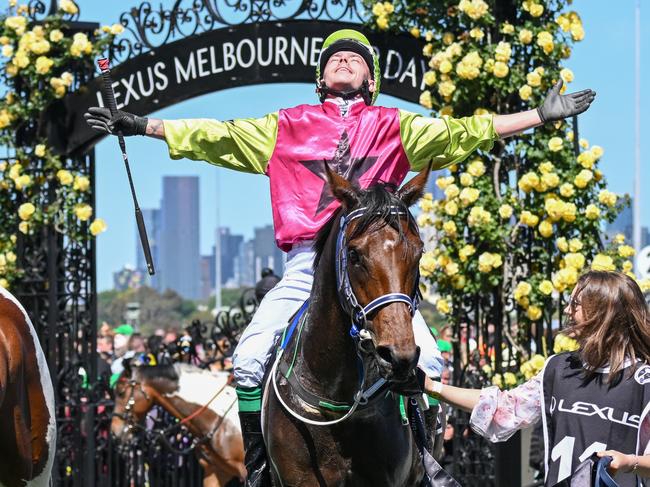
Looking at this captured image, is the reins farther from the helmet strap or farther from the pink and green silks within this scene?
the helmet strap

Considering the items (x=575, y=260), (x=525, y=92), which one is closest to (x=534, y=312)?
(x=575, y=260)

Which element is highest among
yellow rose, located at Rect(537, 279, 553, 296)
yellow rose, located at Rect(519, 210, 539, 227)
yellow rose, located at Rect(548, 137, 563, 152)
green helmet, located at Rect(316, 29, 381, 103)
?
green helmet, located at Rect(316, 29, 381, 103)

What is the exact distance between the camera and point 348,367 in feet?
16.0

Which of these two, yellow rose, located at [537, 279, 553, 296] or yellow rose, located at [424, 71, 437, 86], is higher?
yellow rose, located at [424, 71, 437, 86]

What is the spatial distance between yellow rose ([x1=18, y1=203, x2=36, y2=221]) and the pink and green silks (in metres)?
4.61

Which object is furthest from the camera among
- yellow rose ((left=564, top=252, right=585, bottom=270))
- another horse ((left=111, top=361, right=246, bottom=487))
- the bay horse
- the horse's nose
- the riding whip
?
another horse ((left=111, top=361, right=246, bottom=487))

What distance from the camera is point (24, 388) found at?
5.43 m

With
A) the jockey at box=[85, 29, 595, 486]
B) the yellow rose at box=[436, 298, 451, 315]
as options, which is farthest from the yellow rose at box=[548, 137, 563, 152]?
the jockey at box=[85, 29, 595, 486]

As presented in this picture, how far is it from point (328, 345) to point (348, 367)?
12 centimetres

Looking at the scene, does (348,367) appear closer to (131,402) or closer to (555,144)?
(555,144)

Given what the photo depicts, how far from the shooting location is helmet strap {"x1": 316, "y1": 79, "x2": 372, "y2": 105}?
19.3ft

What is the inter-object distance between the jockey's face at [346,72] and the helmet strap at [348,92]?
0.6 inches

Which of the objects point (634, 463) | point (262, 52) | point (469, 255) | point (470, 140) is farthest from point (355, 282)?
point (262, 52)

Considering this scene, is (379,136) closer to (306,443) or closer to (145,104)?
(306,443)
